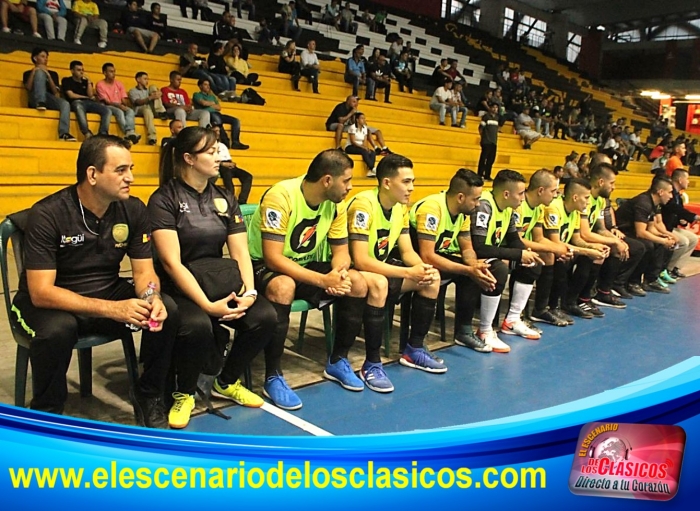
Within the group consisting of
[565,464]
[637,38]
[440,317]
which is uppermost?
[637,38]

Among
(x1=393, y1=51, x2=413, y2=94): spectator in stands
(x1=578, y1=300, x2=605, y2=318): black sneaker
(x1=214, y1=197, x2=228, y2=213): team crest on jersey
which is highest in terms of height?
(x1=393, y1=51, x2=413, y2=94): spectator in stands

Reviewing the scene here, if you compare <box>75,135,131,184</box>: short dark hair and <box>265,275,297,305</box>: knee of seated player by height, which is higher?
<box>75,135,131,184</box>: short dark hair

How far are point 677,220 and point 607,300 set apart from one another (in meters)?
1.86

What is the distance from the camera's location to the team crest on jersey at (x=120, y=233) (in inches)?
98.2

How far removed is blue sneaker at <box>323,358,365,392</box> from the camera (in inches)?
125

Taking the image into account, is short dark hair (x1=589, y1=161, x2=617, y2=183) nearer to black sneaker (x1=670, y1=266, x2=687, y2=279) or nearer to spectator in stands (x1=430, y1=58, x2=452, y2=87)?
black sneaker (x1=670, y1=266, x2=687, y2=279)

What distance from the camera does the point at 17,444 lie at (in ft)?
4.60

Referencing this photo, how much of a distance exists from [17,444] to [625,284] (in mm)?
5552

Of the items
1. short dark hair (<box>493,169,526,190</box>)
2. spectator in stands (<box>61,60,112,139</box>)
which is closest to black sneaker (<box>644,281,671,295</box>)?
short dark hair (<box>493,169,526,190</box>)

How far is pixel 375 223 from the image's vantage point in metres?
3.53

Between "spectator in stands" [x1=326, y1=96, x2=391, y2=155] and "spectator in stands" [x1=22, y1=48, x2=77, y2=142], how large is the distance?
12.9 feet

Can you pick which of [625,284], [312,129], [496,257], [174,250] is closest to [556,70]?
[312,129]

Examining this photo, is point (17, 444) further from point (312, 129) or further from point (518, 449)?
point (312, 129)

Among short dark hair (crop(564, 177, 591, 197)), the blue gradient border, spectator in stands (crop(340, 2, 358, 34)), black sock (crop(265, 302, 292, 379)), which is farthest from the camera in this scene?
spectator in stands (crop(340, 2, 358, 34))
